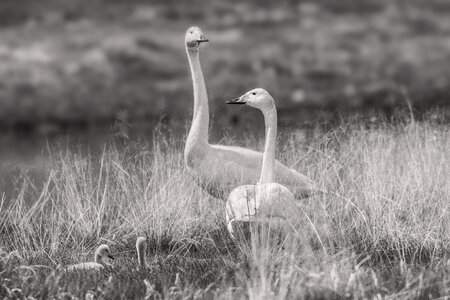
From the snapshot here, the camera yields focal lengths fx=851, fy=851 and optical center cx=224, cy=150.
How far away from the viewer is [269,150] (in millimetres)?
7996

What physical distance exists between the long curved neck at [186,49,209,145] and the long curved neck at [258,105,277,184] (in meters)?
1.30

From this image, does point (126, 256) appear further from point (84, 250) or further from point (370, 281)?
point (370, 281)

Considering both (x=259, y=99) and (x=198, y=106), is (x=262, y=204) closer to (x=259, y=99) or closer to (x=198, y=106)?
(x=259, y=99)

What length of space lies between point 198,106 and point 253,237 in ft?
9.54

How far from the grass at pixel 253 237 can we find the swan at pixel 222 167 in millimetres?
256

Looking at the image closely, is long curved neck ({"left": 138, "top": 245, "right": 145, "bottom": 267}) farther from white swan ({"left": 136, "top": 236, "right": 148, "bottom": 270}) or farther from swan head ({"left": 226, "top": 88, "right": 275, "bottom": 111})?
swan head ({"left": 226, "top": 88, "right": 275, "bottom": 111})

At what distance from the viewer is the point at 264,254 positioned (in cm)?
695

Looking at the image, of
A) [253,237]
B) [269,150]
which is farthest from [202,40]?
[253,237]

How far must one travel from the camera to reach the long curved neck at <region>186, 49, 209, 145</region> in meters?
9.40

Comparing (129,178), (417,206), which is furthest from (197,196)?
(417,206)

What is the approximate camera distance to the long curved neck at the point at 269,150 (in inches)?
310

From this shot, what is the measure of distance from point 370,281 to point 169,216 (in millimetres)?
3048

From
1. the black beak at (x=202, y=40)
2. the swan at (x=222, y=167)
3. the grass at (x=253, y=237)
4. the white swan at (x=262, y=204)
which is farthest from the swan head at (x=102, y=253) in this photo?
the black beak at (x=202, y=40)

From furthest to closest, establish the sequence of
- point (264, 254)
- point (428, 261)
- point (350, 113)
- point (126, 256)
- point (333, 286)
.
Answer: point (350, 113) → point (126, 256) → point (428, 261) → point (264, 254) → point (333, 286)
